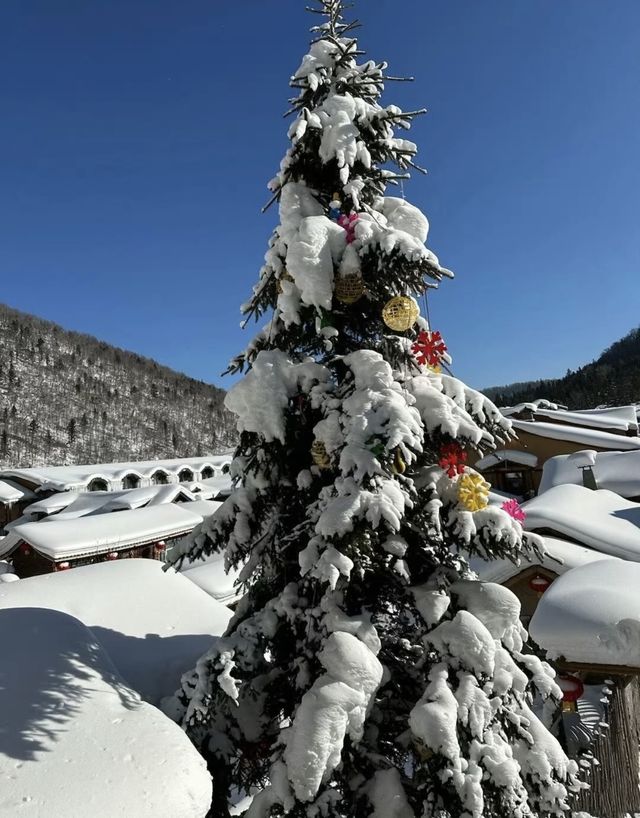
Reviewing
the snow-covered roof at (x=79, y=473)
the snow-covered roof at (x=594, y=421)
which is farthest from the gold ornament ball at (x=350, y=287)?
the snow-covered roof at (x=79, y=473)

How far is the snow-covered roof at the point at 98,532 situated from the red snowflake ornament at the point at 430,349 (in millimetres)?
15364

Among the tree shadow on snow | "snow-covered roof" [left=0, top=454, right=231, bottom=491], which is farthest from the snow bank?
"snow-covered roof" [left=0, top=454, right=231, bottom=491]

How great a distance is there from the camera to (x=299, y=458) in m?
4.29

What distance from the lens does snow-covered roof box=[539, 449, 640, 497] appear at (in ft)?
56.5

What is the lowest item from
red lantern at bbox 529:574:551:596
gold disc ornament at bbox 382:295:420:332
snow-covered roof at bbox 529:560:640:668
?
red lantern at bbox 529:574:551:596

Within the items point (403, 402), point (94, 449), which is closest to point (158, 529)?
point (403, 402)

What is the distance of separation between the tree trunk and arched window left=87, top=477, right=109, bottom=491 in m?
35.2

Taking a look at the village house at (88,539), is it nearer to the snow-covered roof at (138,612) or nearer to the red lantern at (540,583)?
the snow-covered roof at (138,612)

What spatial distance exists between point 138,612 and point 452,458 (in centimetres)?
375

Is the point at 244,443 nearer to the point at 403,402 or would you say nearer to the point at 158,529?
the point at 403,402

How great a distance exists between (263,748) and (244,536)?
5.27 ft

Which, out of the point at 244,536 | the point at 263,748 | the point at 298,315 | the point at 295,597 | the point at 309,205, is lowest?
the point at 263,748

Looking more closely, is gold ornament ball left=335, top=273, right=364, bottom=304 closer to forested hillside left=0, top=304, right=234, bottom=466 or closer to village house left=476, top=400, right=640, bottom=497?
village house left=476, top=400, right=640, bottom=497

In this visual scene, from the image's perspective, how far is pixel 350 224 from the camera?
13.4 feet
